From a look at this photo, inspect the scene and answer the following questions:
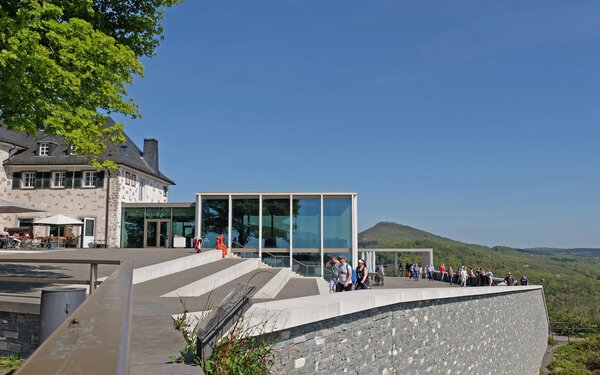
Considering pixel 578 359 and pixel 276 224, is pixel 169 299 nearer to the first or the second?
pixel 276 224

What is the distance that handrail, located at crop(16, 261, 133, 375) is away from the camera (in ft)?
4.59

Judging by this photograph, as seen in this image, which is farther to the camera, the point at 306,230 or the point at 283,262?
the point at 306,230

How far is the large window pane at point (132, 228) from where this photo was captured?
1341 inches

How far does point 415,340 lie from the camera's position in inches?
436

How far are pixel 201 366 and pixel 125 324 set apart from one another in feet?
9.45

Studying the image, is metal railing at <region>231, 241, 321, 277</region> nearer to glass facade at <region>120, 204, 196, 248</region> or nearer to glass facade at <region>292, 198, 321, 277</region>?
glass facade at <region>292, 198, 321, 277</region>

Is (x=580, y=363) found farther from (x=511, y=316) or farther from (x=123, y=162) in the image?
(x=123, y=162)

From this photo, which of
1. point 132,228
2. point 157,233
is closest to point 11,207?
point 157,233

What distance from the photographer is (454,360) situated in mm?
13914

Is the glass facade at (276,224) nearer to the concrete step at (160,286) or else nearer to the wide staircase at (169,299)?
the wide staircase at (169,299)

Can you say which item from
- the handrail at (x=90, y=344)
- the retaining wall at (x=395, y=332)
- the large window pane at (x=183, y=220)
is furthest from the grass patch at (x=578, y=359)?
the handrail at (x=90, y=344)

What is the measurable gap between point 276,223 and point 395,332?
22051mm

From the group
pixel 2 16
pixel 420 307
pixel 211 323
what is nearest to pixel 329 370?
pixel 211 323

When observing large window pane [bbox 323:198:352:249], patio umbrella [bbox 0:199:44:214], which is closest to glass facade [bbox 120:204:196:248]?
large window pane [bbox 323:198:352:249]
